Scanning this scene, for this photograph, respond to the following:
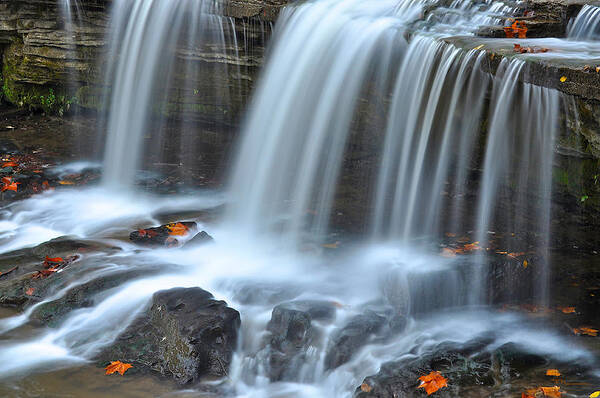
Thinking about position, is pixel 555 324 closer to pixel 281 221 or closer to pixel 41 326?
pixel 281 221

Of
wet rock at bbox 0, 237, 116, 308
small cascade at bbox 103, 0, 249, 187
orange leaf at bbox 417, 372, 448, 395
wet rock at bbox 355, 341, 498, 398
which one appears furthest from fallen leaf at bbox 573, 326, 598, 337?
small cascade at bbox 103, 0, 249, 187

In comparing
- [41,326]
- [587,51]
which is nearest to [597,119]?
[587,51]

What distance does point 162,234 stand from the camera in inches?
284

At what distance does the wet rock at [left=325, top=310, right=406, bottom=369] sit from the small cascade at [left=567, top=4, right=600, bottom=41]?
345 cm

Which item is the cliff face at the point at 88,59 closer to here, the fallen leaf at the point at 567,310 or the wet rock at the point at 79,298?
the wet rock at the point at 79,298

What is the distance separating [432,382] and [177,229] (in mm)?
3598

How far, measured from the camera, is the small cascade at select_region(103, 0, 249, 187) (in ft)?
31.6

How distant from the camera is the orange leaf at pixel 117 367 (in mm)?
5137

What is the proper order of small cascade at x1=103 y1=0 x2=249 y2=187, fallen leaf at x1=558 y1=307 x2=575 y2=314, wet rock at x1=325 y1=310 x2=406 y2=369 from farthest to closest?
small cascade at x1=103 y1=0 x2=249 y2=187
fallen leaf at x1=558 y1=307 x2=575 y2=314
wet rock at x1=325 y1=310 x2=406 y2=369

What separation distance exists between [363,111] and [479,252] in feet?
8.12

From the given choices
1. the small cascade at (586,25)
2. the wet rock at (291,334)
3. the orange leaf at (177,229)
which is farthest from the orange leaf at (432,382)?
the small cascade at (586,25)

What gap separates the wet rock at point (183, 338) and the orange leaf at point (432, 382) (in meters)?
1.45

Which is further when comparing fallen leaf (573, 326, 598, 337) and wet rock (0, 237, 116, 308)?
wet rock (0, 237, 116, 308)

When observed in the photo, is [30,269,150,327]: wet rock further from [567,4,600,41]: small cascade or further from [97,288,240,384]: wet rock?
[567,4,600,41]: small cascade
